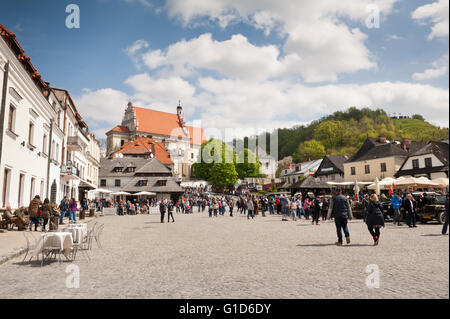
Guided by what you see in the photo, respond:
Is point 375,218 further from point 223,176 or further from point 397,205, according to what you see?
point 223,176

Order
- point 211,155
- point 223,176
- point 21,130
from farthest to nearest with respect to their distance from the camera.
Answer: point 211,155, point 223,176, point 21,130

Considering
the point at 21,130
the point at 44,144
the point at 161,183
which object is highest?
the point at 44,144

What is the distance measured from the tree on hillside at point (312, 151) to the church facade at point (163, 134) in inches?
1294

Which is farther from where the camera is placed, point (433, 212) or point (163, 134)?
point (163, 134)

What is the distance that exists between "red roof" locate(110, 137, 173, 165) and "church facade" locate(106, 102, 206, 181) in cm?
702

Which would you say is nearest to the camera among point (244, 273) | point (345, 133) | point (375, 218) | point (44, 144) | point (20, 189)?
point (244, 273)

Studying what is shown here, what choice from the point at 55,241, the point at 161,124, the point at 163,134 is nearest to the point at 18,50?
the point at 55,241

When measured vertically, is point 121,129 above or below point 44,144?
above

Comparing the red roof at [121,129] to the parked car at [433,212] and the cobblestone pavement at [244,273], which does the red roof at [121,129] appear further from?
the cobblestone pavement at [244,273]

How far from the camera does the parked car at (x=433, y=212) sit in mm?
17703

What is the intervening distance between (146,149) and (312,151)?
4482cm

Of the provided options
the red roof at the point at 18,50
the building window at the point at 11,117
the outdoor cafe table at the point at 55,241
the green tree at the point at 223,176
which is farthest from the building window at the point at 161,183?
the outdoor cafe table at the point at 55,241

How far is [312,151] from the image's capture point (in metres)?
94.4
